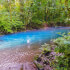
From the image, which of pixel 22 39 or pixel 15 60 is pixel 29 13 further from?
pixel 15 60

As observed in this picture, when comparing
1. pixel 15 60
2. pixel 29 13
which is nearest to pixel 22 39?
pixel 15 60

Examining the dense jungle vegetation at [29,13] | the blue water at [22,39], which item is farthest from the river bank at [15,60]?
the dense jungle vegetation at [29,13]

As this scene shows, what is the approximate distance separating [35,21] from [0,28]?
27.8 ft

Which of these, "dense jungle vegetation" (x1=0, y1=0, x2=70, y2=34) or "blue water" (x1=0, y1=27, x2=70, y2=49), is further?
"dense jungle vegetation" (x1=0, y1=0, x2=70, y2=34)

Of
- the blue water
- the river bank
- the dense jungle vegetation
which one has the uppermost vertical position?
the dense jungle vegetation

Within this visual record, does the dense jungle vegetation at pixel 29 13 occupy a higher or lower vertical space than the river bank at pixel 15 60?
higher

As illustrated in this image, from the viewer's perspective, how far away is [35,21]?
1897cm

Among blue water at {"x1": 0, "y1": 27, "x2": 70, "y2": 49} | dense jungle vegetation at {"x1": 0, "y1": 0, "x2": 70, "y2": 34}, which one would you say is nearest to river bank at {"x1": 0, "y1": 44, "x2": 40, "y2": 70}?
blue water at {"x1": 0, "y1": 27, "x2": 70, "y2": 49}

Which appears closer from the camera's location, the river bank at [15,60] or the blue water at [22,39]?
the river bank at [15,60]

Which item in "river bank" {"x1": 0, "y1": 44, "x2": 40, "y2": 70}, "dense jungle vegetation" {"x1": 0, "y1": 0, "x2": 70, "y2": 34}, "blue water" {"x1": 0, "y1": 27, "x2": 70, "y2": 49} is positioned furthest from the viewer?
"dense jungle vegetation" {"x1": 0, "y1": 0, "x2": 70, "y2": 34}

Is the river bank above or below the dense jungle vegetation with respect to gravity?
below

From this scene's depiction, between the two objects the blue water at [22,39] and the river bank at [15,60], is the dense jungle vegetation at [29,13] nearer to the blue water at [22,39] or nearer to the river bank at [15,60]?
the blue water at [22,39]

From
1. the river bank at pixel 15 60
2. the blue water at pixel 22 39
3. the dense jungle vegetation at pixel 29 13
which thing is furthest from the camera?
the dense jungle vegetation at pixel 29 13

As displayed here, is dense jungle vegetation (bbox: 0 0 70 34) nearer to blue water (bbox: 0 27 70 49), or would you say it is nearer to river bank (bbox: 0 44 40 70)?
blue water (bbox: 0 27 70 49)
